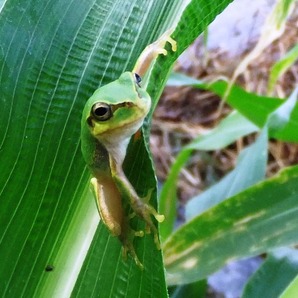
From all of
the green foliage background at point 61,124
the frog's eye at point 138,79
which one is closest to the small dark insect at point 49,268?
the green foliage background at point 61,124

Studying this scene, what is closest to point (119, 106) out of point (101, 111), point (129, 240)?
point (101, 111)

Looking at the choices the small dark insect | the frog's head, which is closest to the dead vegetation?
Result: the small dark insect

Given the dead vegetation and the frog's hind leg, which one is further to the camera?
the dead vegetation

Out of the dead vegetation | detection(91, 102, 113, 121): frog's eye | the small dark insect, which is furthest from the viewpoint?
the dead vegetation

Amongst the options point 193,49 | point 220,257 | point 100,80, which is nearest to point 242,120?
point 220,257

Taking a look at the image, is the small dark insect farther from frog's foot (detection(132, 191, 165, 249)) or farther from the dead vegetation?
the dead vegetation

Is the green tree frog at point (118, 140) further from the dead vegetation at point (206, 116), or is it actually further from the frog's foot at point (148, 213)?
the dead vegetation at point (206, 116)
